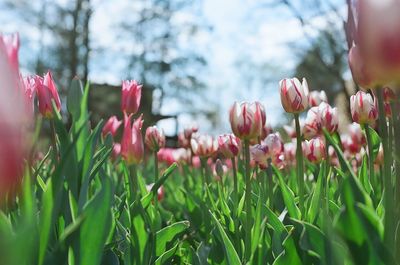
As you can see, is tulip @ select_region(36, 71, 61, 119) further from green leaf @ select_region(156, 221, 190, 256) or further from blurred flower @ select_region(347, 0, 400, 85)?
blurred flower @ select_region(347, 0, 400, 85)

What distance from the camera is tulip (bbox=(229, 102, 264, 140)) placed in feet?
3.61

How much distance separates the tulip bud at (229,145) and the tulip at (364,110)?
44 centimetres

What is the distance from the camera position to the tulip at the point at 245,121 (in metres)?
1.10

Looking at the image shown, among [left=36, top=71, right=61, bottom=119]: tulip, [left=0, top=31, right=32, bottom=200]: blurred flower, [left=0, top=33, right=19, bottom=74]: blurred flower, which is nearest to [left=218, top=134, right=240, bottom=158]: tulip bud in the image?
[left=36, top=71, right=61, bottom=119]: tulip

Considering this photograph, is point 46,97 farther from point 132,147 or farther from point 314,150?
point 314,150

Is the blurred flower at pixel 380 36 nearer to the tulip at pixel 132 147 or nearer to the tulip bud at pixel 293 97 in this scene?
the tulip bud at pixel 293 97

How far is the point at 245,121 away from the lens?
1103 mm

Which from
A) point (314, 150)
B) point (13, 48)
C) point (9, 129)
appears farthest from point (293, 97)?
point (9, 129)

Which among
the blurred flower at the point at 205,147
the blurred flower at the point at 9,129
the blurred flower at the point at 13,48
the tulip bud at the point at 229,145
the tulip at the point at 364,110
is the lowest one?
the blurred flower at the point at 205,147

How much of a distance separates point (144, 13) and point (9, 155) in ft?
60.8

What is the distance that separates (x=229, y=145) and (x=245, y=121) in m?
0.56

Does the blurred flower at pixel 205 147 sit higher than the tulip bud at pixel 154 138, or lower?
lower

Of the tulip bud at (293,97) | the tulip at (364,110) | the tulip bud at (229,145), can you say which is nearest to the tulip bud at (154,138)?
the tulip bud at (229,145)

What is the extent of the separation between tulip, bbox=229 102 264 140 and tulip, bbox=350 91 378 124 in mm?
312
